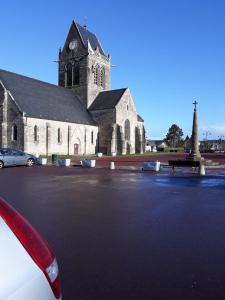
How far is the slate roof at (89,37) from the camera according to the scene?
206ft

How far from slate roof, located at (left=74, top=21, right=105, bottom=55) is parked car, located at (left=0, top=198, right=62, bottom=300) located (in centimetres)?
6291

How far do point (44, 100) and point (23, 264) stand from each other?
49.6 m

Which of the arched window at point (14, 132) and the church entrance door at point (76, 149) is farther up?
the arched window at point (14, 132)

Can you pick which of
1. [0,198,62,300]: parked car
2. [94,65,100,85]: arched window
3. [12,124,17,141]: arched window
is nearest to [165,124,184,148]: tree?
[94,65,100,85]: arched window

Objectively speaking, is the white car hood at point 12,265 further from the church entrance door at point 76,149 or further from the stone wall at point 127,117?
the stone wall at point 127,117

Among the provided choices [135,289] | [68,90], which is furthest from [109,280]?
[68,90]

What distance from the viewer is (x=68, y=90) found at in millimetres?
60906

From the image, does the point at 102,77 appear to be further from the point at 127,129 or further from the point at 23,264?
the point at 23,264

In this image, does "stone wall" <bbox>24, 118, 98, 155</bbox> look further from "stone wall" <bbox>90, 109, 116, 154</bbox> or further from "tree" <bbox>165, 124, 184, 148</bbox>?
"tree" <bbox>165, 124, 184, 148</bbox>

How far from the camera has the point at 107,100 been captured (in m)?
59.9

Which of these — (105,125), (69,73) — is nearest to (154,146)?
(69,73)

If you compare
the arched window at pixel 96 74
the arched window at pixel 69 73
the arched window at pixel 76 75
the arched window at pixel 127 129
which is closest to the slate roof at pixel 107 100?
the arched window at pixel 96 74

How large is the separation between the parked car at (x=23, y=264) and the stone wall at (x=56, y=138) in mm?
41433

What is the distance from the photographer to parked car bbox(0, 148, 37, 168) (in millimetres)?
25150
